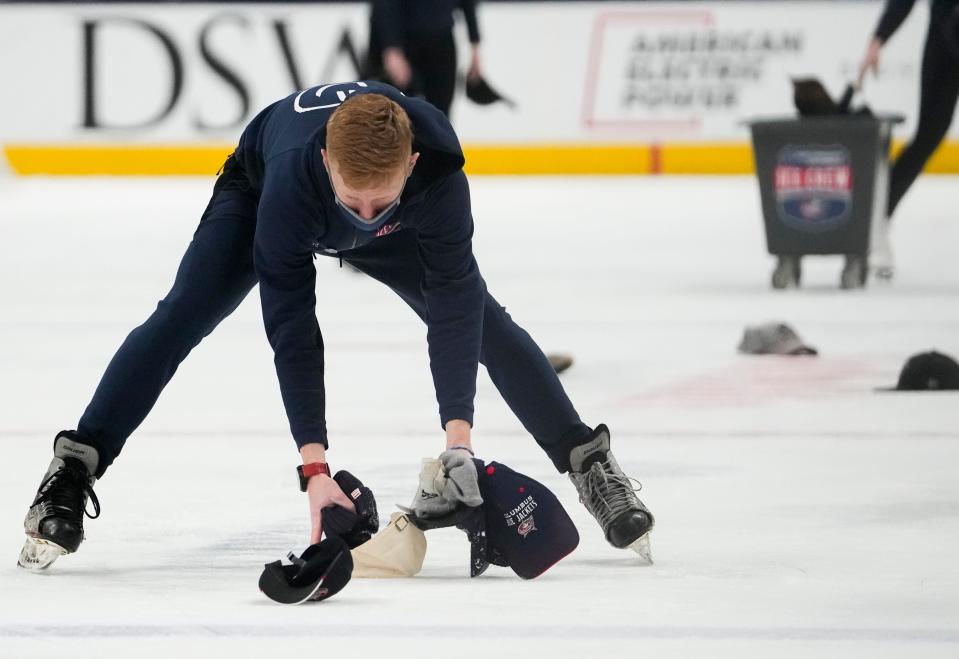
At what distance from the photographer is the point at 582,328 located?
5723 millimetres

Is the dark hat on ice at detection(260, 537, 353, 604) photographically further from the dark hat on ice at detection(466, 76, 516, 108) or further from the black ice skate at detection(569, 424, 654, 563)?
the dark hat on ice at detection(466, 76, 516, 108)

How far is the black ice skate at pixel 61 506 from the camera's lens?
2445mm

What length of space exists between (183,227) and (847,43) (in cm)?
441

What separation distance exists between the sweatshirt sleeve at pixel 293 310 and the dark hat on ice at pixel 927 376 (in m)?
2.31

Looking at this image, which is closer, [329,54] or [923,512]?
[923,512]

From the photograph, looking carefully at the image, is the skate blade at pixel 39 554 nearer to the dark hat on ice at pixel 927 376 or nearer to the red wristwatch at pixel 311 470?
the red wristwatch at pixel 311 470

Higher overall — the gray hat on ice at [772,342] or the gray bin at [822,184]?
the gray hat on ice at [772,342]

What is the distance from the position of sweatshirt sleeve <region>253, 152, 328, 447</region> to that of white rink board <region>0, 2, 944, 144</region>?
9.47 metres

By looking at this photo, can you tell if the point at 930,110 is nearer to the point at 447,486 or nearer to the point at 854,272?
the point at 854,272

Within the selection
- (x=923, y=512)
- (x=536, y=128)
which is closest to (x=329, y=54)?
(x=536, y=128)

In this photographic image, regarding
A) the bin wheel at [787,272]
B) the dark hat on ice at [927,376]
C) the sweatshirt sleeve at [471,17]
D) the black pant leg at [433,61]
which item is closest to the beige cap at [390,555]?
the dark hat on ice at [927,376]

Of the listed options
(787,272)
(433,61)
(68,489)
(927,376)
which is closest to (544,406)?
(68,489)

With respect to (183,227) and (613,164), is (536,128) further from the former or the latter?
(183,227)

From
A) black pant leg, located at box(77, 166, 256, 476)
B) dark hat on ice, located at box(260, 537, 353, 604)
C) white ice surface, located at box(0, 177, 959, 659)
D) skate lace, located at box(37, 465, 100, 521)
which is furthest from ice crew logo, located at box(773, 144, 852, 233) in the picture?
dark hat on ice, located at box(260, 537, 353, 604)
